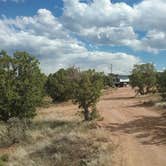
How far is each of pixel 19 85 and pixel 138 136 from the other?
1092 centimetres

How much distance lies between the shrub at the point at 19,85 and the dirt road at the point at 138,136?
18.4 feet

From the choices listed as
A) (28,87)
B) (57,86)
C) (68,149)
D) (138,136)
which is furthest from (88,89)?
(57,86)

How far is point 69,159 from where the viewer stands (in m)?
17.2

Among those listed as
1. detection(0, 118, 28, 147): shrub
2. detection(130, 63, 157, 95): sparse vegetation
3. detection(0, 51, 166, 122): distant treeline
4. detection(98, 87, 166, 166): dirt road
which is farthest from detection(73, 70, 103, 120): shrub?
detection(130, 63, 157, 95): sparse vegetation

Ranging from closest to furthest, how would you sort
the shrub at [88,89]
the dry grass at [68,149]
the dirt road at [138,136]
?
the dirt road at [138,136], the dry grass at [68,149], the shrub at [88,89]

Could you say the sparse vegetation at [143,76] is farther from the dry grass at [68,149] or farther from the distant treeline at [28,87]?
the dry grass at [68,149]

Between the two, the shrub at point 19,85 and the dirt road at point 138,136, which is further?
the shrub at point 19,85

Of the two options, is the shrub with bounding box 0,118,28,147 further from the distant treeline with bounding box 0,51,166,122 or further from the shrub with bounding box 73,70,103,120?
the shrub with bounding box 73,70,103,120

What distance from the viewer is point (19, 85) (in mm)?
28781

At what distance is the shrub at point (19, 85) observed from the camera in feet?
93.2

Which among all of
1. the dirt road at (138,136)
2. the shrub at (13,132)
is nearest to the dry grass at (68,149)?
the dirt road at (138,136)

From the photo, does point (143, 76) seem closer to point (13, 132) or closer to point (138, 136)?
point (13, 132)

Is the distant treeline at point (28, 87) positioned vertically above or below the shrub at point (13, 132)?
above

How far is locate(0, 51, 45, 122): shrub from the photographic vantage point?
28.4m
